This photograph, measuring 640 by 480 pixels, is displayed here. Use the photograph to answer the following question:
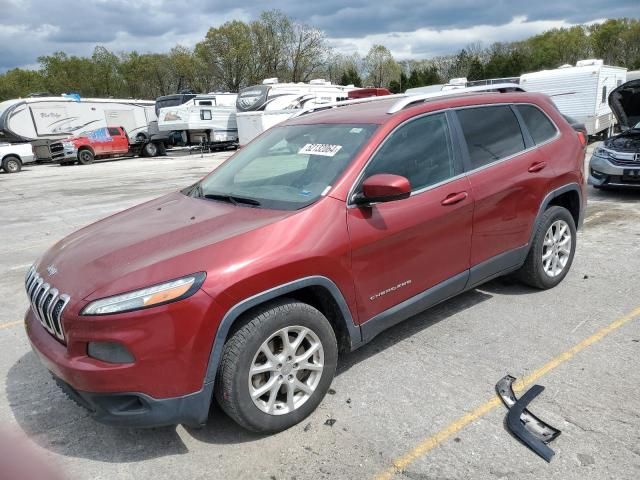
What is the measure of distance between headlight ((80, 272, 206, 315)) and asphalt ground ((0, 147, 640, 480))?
70 cm

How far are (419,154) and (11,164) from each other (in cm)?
2438

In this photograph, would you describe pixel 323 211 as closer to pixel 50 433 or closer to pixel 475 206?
pixel 475 206

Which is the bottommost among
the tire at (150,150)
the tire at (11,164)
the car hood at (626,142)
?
the tire at (150,150)

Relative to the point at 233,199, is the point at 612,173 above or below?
below

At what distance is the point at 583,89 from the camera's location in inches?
682

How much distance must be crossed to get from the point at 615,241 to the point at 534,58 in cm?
6654

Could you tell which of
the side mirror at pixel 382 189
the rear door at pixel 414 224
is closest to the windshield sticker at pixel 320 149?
the rear door at pixel 414 224

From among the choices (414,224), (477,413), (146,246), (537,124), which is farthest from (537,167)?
(146,246)

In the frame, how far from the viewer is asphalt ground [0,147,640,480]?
260 cm

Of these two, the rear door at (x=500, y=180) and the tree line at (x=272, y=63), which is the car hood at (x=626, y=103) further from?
the tree line at (x=272, y=63)

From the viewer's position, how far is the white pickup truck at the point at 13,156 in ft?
74.8

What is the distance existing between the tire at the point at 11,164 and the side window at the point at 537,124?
2415cm

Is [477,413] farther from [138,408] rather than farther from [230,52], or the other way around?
[230,52]

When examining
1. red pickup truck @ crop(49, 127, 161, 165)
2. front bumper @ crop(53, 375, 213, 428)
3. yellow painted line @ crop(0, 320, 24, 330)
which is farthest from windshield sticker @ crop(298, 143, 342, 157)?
red pickup truck @ crop(49, 127, 161, 165)
